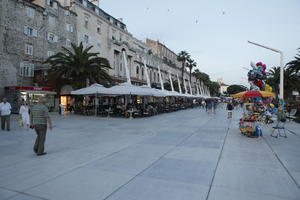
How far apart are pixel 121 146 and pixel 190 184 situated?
12.4ft

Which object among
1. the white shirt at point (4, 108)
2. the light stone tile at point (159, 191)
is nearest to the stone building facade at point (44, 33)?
the white shirt at point (4, 108)

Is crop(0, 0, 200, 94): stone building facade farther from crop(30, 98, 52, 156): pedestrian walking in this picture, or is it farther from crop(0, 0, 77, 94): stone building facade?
crop(30, 98, 52, 156): pedestrian walking

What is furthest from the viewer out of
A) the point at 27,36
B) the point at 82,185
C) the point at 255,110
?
the point at 27,36

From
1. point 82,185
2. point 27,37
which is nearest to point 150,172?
point 82,185

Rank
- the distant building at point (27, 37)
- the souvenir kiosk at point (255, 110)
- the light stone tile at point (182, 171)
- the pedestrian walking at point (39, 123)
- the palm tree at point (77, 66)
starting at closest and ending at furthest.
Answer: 1. the light stone tile at point (182, 171)
2. the pedestrian walking at point (39, 123)
3. the souvenir kiosk at point (255, 110)
4. the distant building at point (27, 37)
5. the palm tree at point (77, 66)

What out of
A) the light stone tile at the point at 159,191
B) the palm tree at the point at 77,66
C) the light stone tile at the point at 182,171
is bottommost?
the light stone tile at the point at 159,191

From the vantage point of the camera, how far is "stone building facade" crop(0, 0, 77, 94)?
22.1 meters

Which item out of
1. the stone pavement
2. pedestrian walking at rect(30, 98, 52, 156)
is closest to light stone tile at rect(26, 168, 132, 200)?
the stone pavement

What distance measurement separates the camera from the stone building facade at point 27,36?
22.1 meters

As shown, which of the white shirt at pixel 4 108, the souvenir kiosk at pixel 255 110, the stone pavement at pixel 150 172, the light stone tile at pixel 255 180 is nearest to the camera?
the stone pavement at pixel 150 172

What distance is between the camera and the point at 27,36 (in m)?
24.1

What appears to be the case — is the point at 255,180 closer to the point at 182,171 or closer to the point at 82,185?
the point at 182,171

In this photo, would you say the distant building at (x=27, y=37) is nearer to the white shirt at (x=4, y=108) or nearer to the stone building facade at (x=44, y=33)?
the stone building facade at (x=44, y=33)

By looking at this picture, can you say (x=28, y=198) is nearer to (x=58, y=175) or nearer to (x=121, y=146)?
(x=58, y=175)
